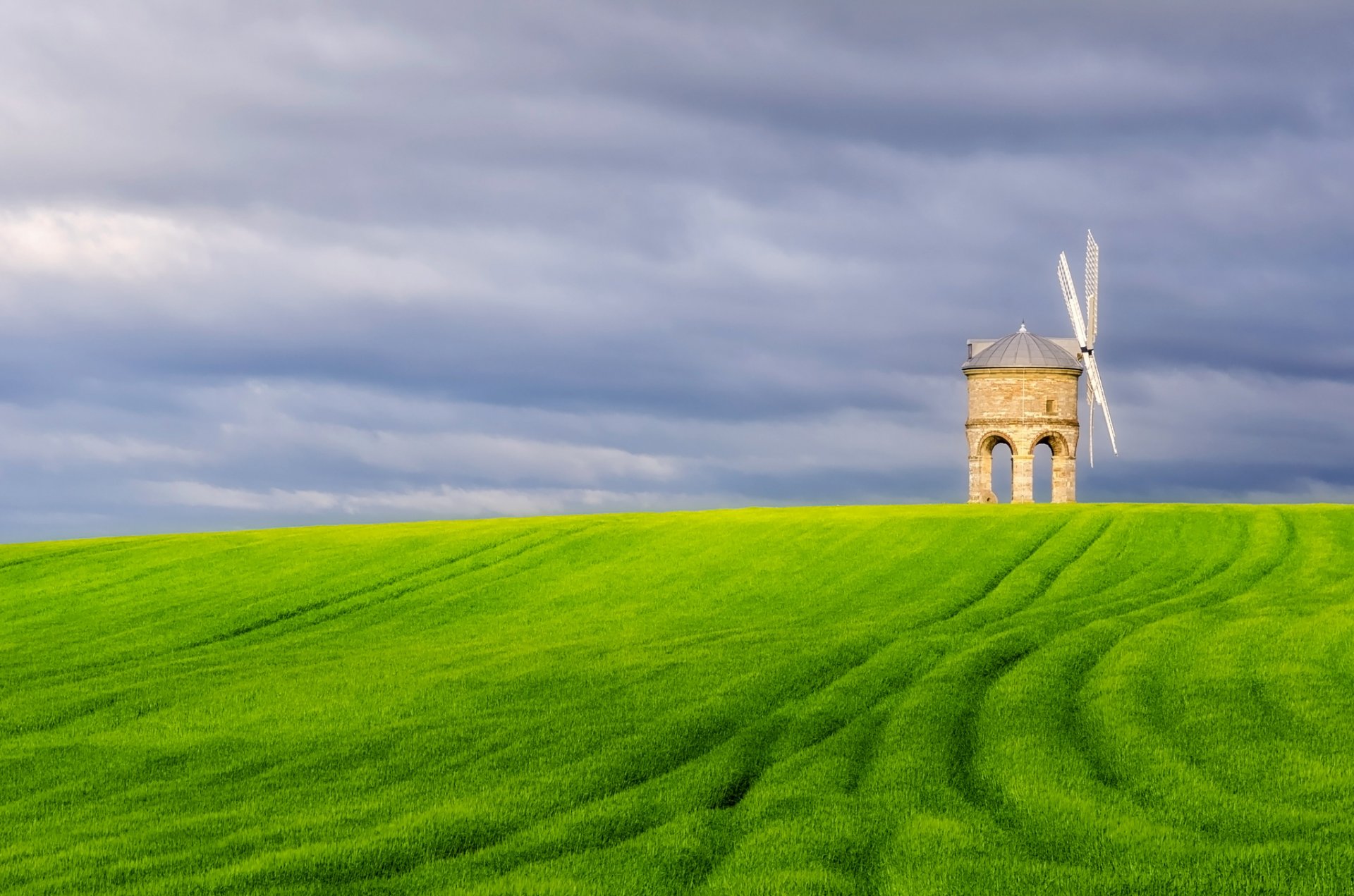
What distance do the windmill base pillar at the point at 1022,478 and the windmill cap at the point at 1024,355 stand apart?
189 inches

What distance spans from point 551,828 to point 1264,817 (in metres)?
8.05

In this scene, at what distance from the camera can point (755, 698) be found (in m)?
19.9

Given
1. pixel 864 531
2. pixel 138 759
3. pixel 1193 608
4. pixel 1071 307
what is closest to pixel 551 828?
pixel 138 759

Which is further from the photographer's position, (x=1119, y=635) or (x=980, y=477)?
(x=980, y=477)

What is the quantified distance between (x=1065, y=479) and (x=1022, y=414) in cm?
396

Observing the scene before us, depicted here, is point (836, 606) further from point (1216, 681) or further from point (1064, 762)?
point (1064, 762)

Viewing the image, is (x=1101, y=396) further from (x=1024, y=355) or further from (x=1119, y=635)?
(x=1119, y=635)

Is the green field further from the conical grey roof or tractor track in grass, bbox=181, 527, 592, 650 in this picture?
the conical grey roof

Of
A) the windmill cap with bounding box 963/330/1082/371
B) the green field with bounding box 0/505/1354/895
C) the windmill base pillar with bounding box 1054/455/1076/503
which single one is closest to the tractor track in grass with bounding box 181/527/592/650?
the green field with bounding box 0/505/1354/895

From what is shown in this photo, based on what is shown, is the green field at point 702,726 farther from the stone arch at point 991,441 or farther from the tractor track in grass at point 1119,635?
the stone arch at point 991,441

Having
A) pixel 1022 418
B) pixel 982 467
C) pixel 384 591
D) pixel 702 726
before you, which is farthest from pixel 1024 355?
pixel 702 726

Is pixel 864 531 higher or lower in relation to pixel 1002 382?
lower

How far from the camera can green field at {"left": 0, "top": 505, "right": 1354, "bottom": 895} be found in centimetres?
1270

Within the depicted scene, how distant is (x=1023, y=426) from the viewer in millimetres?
61531
